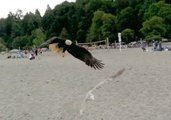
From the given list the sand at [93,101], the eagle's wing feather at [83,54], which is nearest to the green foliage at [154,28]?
the sand at [93,101]

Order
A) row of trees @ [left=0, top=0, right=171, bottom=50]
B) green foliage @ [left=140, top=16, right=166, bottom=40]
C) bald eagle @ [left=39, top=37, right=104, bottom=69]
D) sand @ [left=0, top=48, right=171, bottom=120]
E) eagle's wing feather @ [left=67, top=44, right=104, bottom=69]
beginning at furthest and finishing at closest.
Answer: row of trees @ [left=0, top=0, right=171, bottom=50], green foliage @ [left=140, top=16, right=166, bottom=40], sand @ [left=0, top=48, right=171, bottom=120], eagle's wing feather @ [left=67, top=44, right=104, bottom=69], bald eagle @ [left=39, top=37, right=104, bottom=69]

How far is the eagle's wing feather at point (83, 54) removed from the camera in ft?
13.7

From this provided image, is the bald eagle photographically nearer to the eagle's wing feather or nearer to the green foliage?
the eagle's wing feather

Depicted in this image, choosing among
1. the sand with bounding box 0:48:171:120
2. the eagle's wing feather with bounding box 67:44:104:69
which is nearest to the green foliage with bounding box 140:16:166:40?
the sand with bounding box 0:48:171:120

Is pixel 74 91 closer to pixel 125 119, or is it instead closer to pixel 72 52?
pixel 125 119

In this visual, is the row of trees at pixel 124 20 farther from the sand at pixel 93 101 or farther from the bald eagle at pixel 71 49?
the bald eagle at pixel 71 49

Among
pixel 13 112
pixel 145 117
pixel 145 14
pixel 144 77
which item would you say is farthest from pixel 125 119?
pixel 145 14

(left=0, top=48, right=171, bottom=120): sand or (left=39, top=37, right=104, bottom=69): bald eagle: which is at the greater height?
(left=39, top=37, right=104, bottom=69): bald eagle

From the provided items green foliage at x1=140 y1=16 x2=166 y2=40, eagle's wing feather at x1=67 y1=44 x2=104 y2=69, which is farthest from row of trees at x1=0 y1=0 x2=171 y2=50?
eagle's wing feather at x1=67 y1=44 x2=104 y2=69

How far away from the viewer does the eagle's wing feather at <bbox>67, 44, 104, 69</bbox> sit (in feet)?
13.7

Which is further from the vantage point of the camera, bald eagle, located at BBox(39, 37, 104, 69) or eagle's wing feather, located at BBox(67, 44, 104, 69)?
eagle's wing feather, located at BBox(67, 44, 104, 69)

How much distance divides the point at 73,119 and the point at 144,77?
788cm

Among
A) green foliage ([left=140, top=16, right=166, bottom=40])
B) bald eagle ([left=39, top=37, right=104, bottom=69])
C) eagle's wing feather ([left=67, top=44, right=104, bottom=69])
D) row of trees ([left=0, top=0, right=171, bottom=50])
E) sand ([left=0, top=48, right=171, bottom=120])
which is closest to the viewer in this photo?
bald eagle ([left=39, top=37, right=104, bottom=69])

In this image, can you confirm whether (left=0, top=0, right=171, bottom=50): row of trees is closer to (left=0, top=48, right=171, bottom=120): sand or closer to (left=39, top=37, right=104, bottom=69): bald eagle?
(left=0, top=48, right=171, bottom=120): sand
